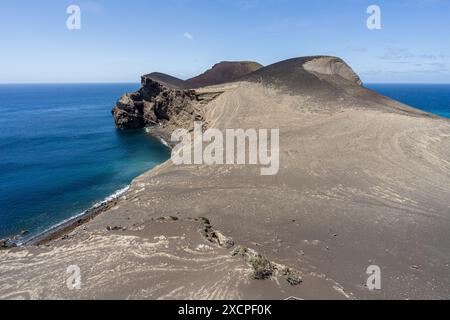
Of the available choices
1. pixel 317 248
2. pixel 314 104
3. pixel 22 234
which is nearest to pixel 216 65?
pixel 314 104

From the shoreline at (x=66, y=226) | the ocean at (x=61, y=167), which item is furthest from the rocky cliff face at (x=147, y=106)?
the shoreline at (x=66, y=226)

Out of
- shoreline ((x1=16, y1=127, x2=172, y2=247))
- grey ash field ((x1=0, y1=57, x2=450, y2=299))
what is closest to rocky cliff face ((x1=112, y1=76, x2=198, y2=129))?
grey ash field ((x1=0, y1=57, x2=450, y2=299))

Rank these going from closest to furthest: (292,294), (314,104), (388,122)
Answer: (292,294)
(388,122)
(314,104)

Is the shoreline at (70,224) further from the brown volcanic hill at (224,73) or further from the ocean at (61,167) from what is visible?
the brown volcanic hill at (224,73)

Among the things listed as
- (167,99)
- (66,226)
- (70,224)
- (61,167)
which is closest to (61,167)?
(61,167)

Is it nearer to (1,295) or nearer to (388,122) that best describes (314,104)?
(388,122)

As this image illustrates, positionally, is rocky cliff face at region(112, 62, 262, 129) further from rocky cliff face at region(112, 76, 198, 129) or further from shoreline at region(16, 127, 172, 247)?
shoreline at region(16, 127, 172, 247)

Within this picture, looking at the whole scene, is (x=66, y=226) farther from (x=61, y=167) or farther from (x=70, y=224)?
(x=61, y=167)
